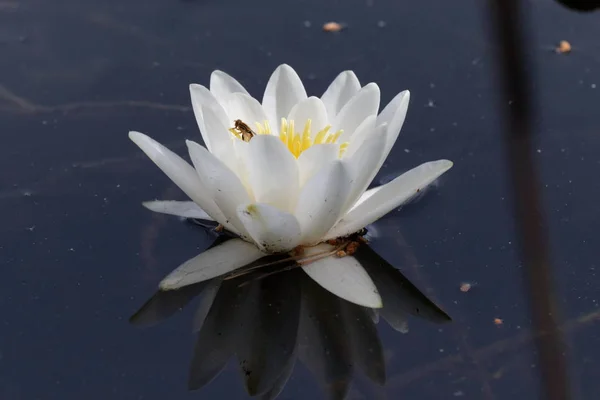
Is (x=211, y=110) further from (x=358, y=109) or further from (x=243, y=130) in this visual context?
(x=358, y=109)

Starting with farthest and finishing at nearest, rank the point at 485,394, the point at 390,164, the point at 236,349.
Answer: the point at 390,164
the point at 236,349
the point at 485,394

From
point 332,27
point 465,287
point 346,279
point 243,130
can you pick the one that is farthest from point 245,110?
point 332,27

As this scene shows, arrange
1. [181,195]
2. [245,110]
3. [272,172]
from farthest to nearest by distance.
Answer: [181,195], [245,110], [272,172]

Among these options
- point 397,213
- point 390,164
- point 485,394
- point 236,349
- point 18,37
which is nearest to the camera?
point 485,394

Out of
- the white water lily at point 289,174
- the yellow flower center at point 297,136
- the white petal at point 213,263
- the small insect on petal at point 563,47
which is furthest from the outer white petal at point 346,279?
the small insect on petal at point 563,47

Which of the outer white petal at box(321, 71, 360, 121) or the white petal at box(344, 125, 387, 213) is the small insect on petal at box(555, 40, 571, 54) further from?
the white petal at box(344, 125, 387, 213)

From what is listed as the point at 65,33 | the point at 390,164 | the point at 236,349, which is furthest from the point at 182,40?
the point at 236,349

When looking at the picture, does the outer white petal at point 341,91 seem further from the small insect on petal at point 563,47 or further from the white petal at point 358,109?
the small insect on petal at point 563,47

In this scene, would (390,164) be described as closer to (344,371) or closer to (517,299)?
(517,299)
